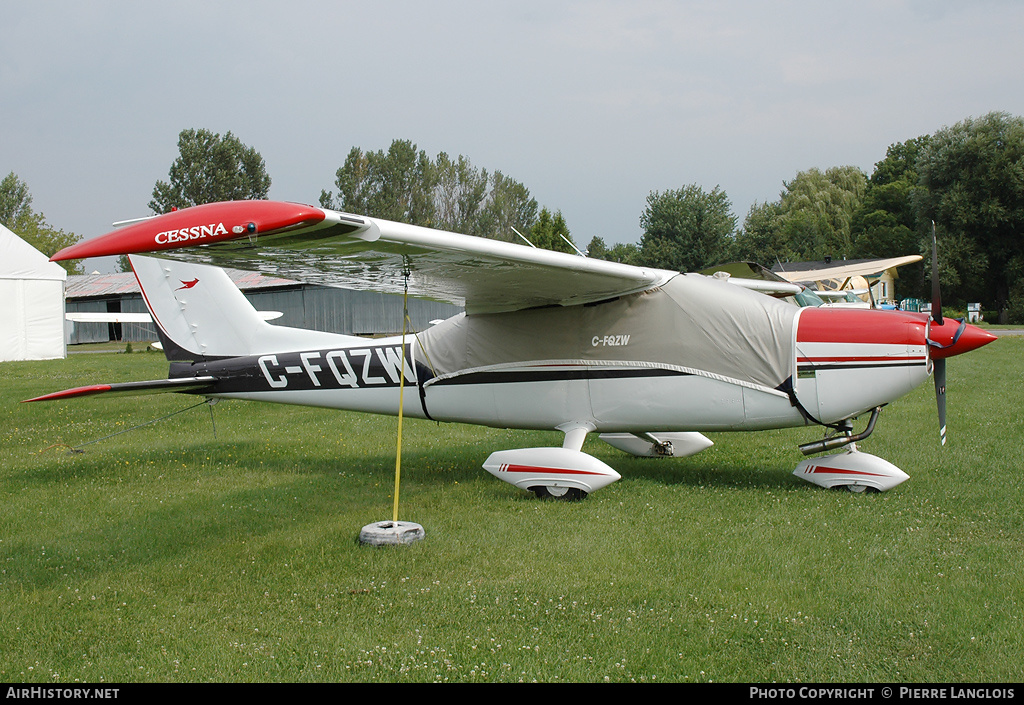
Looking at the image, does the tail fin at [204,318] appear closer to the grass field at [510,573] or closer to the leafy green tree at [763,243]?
the grass field at [510,573]

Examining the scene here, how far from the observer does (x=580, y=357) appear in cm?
732

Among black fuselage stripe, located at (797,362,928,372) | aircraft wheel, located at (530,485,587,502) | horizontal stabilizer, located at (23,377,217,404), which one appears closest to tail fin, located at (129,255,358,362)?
horizontal stabilizer, located at (23,377,217,404)

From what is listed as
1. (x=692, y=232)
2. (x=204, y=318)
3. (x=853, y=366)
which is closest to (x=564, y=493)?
(x=853, y=366)

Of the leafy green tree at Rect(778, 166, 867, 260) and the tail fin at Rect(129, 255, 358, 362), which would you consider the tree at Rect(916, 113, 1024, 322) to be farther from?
the tail fin at Rect(129, 255, 358, 362)

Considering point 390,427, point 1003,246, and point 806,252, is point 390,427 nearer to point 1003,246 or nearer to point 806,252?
point 1003,246

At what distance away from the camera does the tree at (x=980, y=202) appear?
45.8 meters

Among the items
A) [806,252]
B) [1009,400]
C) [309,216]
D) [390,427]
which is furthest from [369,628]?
[806,252]

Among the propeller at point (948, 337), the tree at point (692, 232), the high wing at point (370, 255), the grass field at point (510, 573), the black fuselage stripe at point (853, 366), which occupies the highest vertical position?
the tree at point (692, 232)

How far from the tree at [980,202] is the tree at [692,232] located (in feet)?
42.6

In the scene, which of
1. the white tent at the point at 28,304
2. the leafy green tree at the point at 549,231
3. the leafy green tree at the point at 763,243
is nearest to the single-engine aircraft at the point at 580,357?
the white tent at the point at 28,304

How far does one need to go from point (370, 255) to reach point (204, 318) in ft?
13.6

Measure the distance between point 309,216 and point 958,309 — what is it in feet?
182

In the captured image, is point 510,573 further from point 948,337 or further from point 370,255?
point 948,337

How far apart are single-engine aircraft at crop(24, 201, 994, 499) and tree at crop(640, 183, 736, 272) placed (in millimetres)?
42129
